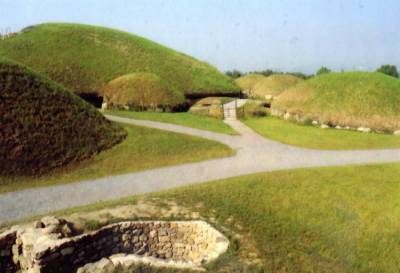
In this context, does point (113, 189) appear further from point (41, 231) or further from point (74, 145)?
point (74, 145)


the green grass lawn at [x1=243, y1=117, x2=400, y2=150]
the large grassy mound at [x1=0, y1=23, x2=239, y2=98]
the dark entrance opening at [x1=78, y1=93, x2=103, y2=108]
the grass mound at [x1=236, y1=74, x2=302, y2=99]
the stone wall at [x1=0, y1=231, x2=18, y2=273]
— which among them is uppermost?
the large grassy mound at [x1=0, y1=23, x2=239, y2=98]

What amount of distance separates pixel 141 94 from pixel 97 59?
47.9ft

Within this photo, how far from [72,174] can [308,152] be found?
10.9 metres

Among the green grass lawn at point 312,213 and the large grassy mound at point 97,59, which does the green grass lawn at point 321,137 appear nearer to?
the green grass lawn at point 312,213

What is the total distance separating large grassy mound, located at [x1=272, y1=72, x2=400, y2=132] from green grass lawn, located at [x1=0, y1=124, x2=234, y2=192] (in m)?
12.3

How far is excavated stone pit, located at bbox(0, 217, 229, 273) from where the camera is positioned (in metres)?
8.99

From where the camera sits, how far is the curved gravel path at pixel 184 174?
41.0 ft

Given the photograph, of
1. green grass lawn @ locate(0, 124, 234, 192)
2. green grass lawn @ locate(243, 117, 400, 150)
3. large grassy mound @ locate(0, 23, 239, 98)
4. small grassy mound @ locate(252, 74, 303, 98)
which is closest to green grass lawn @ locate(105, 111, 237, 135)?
green grass lawn @ locate(243, 117, 400, 150)

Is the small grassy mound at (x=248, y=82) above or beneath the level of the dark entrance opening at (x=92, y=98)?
above

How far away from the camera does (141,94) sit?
34469 millimetres

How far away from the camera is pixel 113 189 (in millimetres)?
13594

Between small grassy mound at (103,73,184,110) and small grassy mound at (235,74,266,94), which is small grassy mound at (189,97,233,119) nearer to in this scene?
small grassy mound at (103,73,184,110)

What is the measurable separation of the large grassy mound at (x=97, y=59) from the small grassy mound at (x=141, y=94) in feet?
13.0

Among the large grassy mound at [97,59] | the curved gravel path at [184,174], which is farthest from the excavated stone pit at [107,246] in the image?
the large grassy mound at [97,59]
